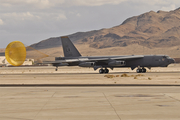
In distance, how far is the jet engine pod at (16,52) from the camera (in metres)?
59.7

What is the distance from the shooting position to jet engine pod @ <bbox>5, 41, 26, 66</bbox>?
196 feet

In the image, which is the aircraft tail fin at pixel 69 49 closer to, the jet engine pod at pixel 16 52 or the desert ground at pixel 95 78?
the desert ground at pixel 95 78

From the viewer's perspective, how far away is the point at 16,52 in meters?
64.8
